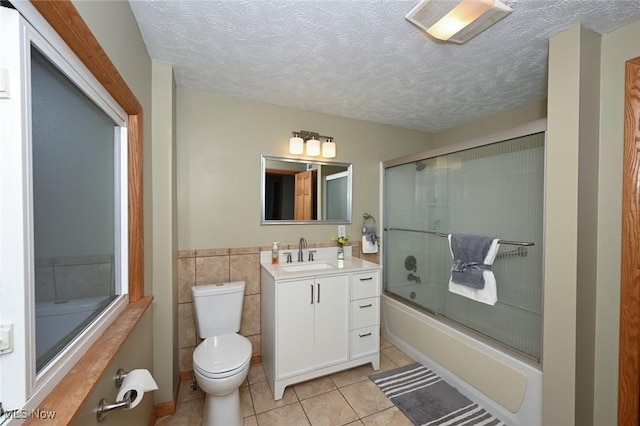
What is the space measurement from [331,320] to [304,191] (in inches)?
47.7

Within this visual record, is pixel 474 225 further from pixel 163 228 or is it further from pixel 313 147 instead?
pixel 163 228

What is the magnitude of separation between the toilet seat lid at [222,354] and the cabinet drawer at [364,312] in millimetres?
869

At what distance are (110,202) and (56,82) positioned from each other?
0.60 m

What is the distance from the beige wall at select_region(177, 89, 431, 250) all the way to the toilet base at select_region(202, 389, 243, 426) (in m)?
1.11

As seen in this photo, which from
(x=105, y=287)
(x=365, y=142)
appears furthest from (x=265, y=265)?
(x=365, y=142)

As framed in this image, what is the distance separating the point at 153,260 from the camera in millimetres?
1720

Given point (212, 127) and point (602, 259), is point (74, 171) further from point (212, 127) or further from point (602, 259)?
point (602, 259)

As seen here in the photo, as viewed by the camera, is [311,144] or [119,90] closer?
[119,90]

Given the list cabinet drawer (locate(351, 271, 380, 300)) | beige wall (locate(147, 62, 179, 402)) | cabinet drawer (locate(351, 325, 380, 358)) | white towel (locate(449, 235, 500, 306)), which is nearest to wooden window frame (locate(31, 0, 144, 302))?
beige wall (locate(147, 62, 179, 402))

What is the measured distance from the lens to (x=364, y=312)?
220cm

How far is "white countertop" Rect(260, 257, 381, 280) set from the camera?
1977 millimetres

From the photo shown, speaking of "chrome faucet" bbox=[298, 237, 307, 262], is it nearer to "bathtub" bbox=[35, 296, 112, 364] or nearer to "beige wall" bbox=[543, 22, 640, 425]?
"bathtub" bbox=[35, 296, 112, 364]

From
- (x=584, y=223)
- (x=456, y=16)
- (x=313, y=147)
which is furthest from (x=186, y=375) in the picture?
(x=456, y=16)

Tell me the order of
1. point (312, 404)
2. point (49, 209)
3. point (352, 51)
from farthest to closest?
point (312, 404) → point (352, 51) → point (49, 209)
